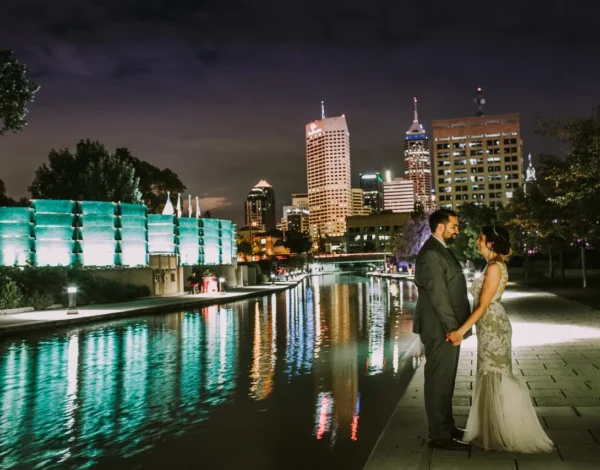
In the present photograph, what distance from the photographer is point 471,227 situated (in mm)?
68438

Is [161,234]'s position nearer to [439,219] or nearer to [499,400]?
[439,219]

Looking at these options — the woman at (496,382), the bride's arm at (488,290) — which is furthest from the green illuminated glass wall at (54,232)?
the bride's arm at (488,290)

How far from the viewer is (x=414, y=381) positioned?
9.08m

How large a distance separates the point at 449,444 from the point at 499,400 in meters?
0.64

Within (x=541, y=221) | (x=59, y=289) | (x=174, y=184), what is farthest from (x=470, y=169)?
(x=59, y=289)

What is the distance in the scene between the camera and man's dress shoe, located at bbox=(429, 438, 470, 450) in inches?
221

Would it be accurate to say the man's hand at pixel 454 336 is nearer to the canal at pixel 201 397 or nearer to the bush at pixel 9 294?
the canal at pixel 201 397

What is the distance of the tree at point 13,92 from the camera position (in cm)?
2322

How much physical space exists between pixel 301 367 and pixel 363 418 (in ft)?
12.7

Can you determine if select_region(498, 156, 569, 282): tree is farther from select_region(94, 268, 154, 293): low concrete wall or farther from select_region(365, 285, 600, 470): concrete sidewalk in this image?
select_region(94, 268, 154, 293): low concrete wall

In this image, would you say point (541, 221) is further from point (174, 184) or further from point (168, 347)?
point (174, 184)

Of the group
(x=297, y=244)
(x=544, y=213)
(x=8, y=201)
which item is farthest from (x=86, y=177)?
(x=297, y=244)

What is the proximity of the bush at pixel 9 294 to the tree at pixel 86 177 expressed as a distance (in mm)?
27899

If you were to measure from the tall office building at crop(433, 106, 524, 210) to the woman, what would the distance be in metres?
190
